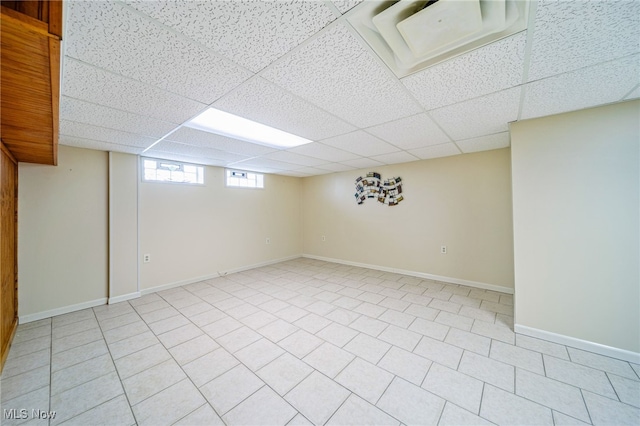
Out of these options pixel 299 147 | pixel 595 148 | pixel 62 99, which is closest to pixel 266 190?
pixel 299 147

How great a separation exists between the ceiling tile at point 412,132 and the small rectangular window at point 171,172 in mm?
3375

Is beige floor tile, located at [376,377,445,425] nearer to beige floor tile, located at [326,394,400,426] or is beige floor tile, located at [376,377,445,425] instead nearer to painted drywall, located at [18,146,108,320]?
beige floor tile, located at [326,394,400,426]

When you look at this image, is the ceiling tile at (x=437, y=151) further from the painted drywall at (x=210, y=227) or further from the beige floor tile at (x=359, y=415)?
the painted drywall at (x=210, y=227)

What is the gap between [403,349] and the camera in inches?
86.4

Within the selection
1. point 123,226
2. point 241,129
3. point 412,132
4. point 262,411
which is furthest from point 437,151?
point 123,226

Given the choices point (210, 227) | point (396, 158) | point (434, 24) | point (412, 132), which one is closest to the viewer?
point (434, 24)

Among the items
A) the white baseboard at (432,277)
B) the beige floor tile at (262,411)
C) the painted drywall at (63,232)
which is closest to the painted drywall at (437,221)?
the white baseboard at (432,277)

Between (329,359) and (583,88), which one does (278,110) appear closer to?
(329,359)

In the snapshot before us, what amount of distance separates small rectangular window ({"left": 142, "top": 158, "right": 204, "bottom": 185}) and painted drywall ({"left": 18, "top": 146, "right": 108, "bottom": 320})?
1.74ft

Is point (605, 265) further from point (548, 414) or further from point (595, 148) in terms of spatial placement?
point (548, 414)

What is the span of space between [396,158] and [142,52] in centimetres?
372

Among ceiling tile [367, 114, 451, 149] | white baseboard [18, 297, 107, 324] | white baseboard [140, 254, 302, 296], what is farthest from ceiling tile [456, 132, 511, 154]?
white baseboard [18, 297, 107, 324]

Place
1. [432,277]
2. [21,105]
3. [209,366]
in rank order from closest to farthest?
[21,105] < [209,366] < [432,277]

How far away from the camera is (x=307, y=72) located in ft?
4.85
